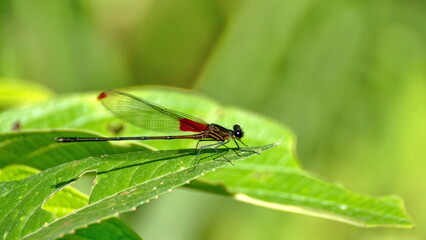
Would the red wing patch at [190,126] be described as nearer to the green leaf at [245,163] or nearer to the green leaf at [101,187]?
the green leaf at [245,163]

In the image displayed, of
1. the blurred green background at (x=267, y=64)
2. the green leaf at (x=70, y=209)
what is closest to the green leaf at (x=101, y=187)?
→ the green leaf at (x=70, y=209)

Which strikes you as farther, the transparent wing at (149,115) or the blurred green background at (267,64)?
the blurred green background at (267,64)

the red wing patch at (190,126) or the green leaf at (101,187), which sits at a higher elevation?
the red wing patch at (190,126)

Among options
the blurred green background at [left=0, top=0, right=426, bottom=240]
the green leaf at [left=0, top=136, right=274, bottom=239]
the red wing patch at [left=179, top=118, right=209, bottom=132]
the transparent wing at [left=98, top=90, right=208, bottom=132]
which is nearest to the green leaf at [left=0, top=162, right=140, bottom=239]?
the green leaf at [left=0, top=136, right=274, bottom=239]

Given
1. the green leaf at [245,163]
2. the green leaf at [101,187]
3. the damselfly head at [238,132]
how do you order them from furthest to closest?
the damselfly head at [238,132]
the green leaf at [245,163]
the green leaf at [101,187]

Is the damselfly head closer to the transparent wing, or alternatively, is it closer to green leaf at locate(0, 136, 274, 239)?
the transparent wing

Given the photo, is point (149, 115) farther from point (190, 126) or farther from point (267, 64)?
point (267, 64)

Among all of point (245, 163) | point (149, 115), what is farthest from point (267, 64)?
point (245, 163)
